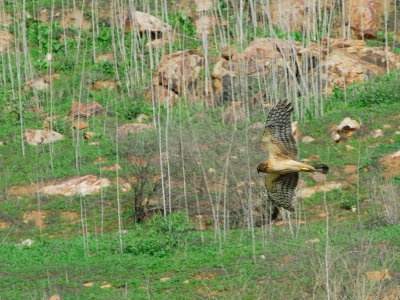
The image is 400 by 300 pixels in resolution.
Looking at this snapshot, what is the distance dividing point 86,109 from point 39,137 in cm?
164

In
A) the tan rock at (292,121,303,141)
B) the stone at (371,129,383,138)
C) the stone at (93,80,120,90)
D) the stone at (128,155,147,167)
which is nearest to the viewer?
the stone at (128,155,147,167)

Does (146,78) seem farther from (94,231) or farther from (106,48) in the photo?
(94,231)

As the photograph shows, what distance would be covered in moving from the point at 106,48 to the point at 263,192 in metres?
10.7

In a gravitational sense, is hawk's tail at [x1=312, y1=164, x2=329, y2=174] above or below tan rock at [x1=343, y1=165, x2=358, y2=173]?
above

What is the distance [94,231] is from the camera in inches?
607

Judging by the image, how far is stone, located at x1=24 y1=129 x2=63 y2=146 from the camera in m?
19.7

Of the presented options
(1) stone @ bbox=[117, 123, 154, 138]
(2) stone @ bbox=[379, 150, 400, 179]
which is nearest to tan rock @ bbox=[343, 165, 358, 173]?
(2) stone @ bbox=[379, 150, 400, 179]

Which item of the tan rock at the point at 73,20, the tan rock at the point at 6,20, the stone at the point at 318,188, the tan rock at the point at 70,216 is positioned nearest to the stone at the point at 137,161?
the tan rock at the point at 70,216

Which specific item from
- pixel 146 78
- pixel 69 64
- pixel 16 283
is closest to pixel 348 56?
pixel 146 78

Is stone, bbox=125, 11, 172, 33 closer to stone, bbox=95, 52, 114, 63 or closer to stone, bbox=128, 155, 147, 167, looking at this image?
stone, bbox=95, 52, 114, 63

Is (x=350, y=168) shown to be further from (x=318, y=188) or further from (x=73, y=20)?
(x=73, y=20)

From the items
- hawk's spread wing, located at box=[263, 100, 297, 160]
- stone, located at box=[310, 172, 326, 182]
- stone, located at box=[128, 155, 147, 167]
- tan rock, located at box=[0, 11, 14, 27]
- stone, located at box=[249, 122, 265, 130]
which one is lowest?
stone, located at box=[310, 172, 326, 182]

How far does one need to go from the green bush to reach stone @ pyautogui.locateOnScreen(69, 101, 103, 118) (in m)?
7.21

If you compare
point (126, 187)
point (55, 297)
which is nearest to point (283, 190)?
point (55, 297)
